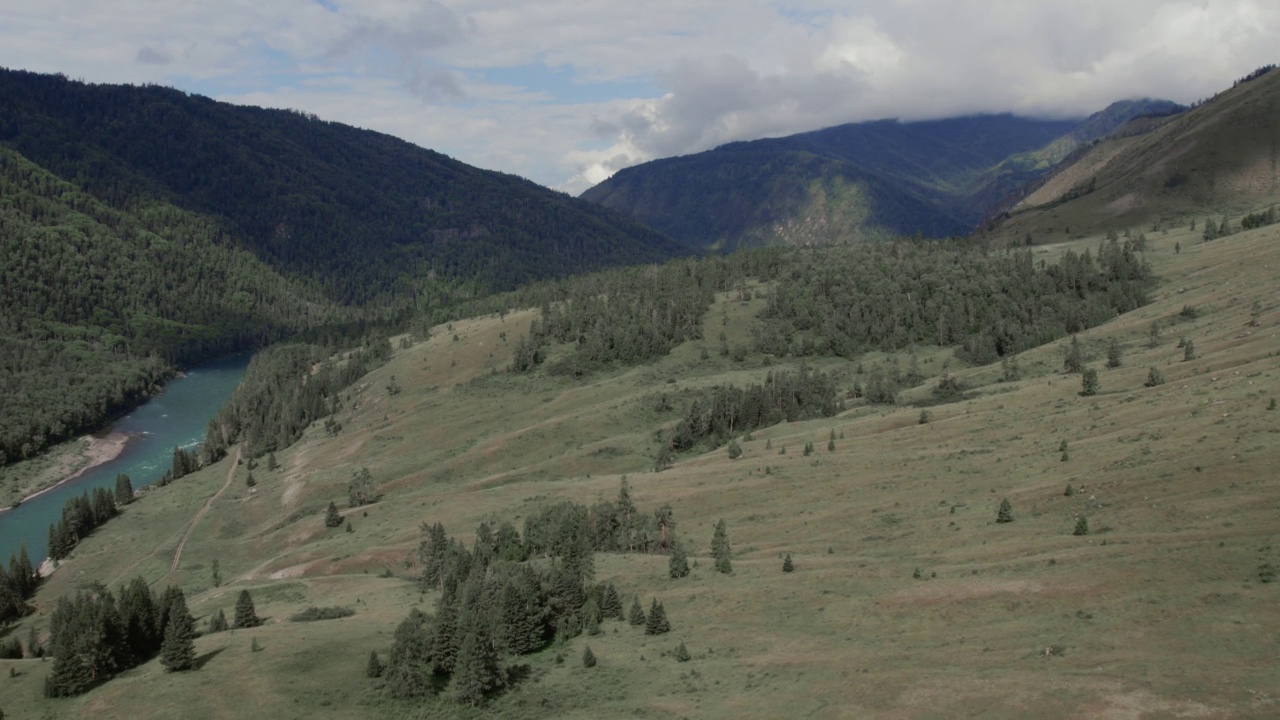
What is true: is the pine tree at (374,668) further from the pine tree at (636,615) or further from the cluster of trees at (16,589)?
the cluster of trees at (16,589)

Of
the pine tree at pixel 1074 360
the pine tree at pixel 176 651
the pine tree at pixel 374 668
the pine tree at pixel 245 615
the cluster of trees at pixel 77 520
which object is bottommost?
the pine tree at pixel 374 668

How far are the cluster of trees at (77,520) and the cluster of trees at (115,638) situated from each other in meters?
83.7

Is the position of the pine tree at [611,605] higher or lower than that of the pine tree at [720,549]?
lower

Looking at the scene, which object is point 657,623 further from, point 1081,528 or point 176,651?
point 176,651

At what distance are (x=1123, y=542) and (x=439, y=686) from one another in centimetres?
5352

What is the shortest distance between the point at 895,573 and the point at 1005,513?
15428 millimetres

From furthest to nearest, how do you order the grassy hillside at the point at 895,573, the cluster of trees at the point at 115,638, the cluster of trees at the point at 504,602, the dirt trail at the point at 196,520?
1. the dirt trail at the point at 196,520
2. the cluster of trees at the point at 115,638
3. the cluster of trees at the point at 504,602
4. the grassy hillside at the point at 895,573

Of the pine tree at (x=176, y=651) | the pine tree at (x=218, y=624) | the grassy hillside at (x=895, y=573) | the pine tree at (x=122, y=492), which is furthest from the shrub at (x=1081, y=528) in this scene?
the pine tree at (x=122, y=492)

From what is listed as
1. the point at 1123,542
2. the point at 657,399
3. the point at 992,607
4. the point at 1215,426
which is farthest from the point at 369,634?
the point at 657,399

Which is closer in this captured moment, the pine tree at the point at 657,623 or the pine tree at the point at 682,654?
the pine tree at the point at 682,654

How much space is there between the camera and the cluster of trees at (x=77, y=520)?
495ft

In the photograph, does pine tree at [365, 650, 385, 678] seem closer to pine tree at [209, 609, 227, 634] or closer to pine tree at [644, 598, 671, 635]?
pine tree at [644, 598, 671, 635]

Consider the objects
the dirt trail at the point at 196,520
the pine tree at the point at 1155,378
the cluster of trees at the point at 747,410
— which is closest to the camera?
the pine tree at the point at 1155,378

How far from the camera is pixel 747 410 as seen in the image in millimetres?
168250
